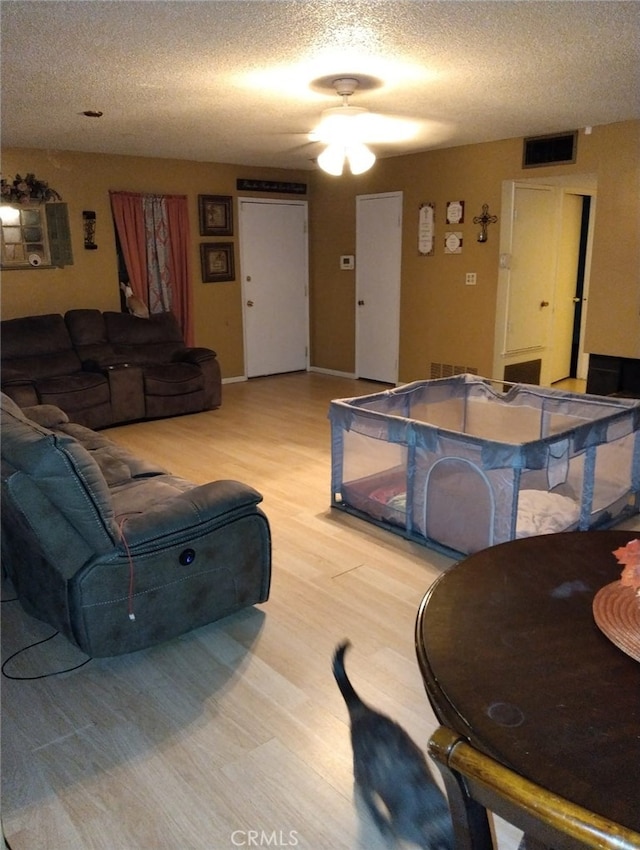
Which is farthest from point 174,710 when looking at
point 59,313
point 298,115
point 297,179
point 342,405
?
point 297,179

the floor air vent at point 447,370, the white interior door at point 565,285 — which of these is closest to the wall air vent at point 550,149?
the white interior door at point 565,285

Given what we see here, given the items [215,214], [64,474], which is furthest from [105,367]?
[64,474]

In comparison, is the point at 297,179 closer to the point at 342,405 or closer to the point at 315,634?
the point at 342,405

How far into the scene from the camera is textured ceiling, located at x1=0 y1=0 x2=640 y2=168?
2791 mm

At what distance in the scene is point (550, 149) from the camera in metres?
5.58

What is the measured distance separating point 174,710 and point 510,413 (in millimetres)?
2838

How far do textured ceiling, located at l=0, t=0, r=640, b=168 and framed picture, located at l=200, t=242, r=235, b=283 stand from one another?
1888mm

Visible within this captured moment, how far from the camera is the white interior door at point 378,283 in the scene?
23.5ft

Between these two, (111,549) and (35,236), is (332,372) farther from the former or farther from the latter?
(111,549)

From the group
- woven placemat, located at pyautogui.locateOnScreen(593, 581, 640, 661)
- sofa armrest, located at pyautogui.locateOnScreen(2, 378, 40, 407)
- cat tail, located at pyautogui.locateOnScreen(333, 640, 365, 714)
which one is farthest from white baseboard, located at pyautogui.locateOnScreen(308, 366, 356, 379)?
woven placemat, located at pyautogui.locateOnScreen(593, 581, 640, 661)

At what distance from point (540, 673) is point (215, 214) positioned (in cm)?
685

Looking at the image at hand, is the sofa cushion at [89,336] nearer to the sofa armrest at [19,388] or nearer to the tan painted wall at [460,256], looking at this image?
the sofa armrest at [19,388]

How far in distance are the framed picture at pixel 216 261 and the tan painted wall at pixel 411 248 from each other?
0.10 meters

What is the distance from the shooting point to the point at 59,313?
254 inches
